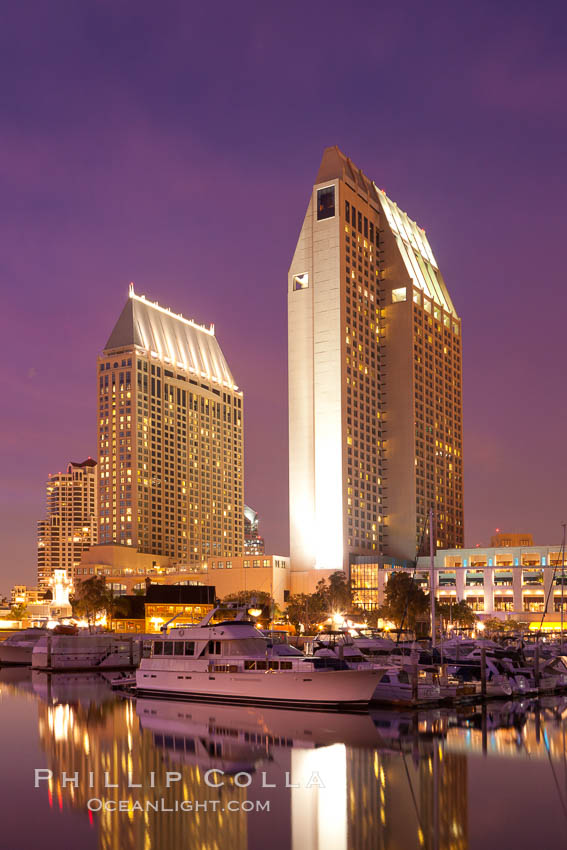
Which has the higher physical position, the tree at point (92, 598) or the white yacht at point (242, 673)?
the white yacht at point (242, 673)

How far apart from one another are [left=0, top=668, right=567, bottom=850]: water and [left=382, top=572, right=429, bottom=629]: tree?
3208 inches

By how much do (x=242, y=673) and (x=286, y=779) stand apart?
94.6ft

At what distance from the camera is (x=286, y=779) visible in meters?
41.6

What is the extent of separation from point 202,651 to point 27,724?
15.5m

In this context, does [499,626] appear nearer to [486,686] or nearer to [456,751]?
[486,686]

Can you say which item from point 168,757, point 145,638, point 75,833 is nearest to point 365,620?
point 145,638

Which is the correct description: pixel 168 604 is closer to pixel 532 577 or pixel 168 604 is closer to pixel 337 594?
pixel 337 594

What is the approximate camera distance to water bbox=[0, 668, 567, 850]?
32.4 metres

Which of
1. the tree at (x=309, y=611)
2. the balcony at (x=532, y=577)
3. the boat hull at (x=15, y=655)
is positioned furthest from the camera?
the balcony at (x=532, y=577)

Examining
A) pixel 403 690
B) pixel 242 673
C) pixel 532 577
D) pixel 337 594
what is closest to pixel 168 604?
pixel 337 594

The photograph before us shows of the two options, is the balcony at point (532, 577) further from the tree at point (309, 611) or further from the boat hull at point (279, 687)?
the boat hull at point (279, 687)

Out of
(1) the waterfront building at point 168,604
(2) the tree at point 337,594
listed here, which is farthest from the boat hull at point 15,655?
(2) the tree at point 337,594

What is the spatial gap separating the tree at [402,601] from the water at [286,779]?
8149 centimetres

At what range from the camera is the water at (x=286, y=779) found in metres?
32.4
